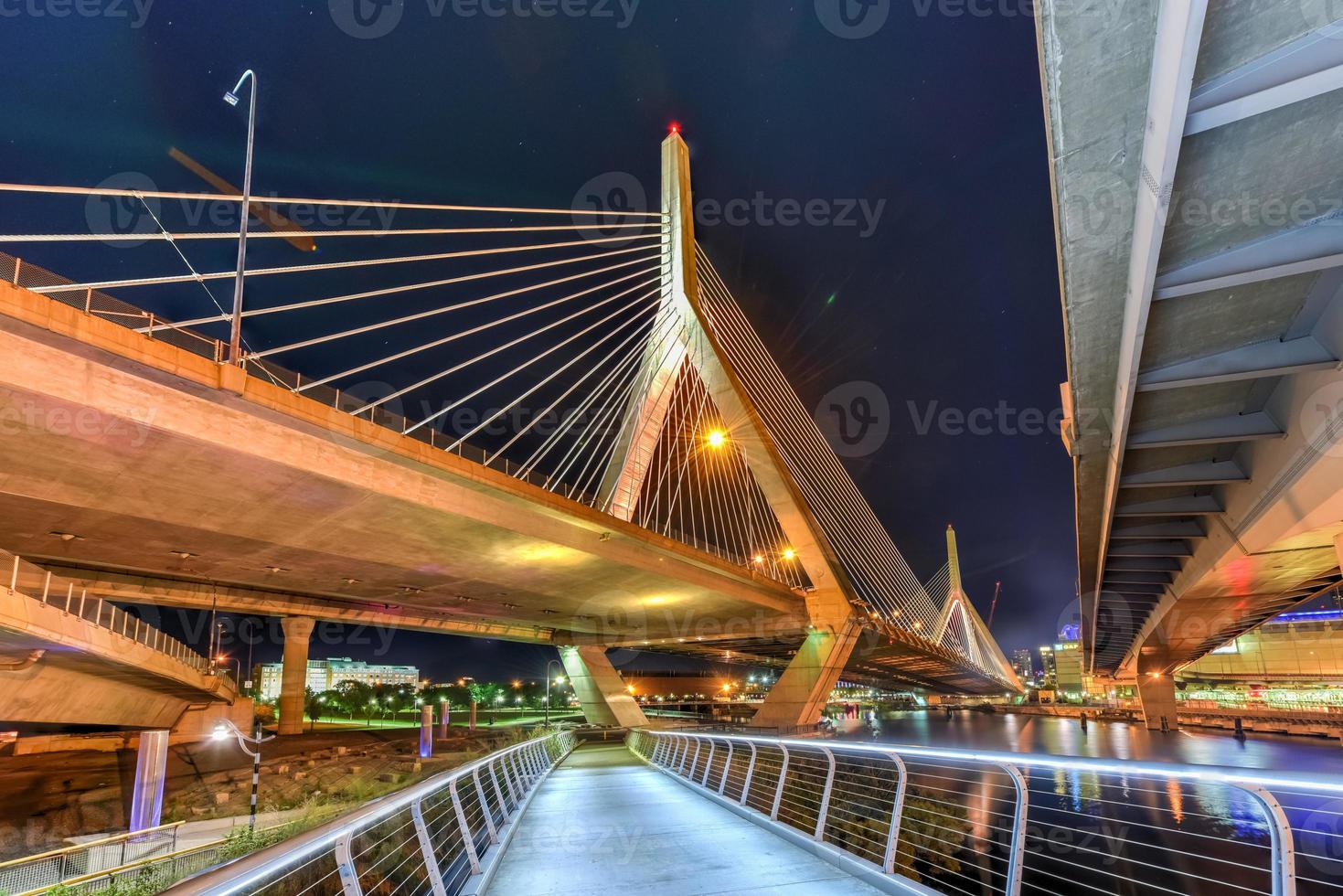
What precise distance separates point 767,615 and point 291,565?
23848 millimetres

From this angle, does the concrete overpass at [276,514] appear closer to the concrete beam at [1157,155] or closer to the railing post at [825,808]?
the railing post at [825,808]

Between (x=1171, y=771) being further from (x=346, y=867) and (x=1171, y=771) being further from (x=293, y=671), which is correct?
(x=293, y=671)

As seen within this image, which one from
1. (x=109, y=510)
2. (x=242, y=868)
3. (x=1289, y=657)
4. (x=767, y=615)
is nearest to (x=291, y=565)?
(x=109, y=510)

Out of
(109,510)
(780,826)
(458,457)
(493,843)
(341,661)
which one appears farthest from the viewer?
(341,661)

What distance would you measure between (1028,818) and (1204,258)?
559cm

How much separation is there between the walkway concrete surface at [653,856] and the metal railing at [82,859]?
1095cm

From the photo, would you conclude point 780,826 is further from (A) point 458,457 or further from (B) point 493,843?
(A) point 458,457

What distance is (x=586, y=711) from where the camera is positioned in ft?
165

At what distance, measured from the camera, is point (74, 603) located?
2386cm

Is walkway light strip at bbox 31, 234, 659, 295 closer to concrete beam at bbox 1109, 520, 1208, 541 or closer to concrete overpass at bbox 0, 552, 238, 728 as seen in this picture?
concrete overpass at bbox 0, 552, 238, 728

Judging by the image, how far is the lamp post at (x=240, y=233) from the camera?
15391 millimetres

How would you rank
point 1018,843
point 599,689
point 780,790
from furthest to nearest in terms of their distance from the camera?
1. point 599,689
2. point 780,790
3. point 1018,843

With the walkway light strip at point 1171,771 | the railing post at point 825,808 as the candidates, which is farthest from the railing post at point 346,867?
the railing post at point 825,808

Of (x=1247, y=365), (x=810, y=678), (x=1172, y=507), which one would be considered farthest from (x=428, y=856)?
(x=810, y=678)
